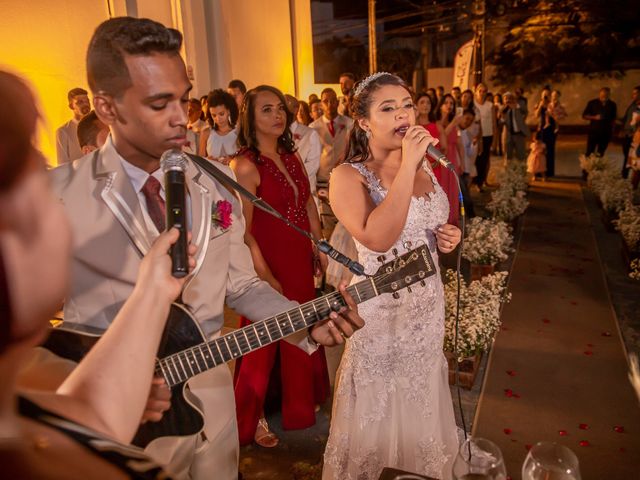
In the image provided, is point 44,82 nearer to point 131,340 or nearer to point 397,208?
point 397,208

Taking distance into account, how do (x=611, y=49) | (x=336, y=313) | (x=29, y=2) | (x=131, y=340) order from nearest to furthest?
(x=131, y=340) → (x=336, y=313) → (x=29, y=2) → (x=611, y=49)

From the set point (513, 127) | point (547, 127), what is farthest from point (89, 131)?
point (547, 127)

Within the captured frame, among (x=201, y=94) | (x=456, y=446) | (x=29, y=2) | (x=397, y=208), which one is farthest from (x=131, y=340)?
(x=201, y=94)

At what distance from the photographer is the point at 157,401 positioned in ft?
5.16

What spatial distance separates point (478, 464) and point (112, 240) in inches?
53.0

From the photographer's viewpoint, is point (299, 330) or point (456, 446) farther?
point (456, 446)

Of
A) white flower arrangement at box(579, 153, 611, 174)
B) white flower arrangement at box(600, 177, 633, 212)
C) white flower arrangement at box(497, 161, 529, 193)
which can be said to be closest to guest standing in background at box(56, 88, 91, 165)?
white flower arrangement at box(497, 161, 529, 193)

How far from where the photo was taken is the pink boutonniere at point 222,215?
6.60 feet

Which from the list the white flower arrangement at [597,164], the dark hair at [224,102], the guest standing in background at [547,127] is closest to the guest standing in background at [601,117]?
the guest standing in background at [547,127]

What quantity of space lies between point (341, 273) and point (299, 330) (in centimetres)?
218

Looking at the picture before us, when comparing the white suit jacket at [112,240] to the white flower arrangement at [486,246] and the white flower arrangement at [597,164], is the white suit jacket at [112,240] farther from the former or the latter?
the white flower arrangement at [597,164]

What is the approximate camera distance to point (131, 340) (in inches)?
41.2

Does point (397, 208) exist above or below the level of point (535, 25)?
below

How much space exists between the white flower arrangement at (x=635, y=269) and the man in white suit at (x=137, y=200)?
5.11 meters
